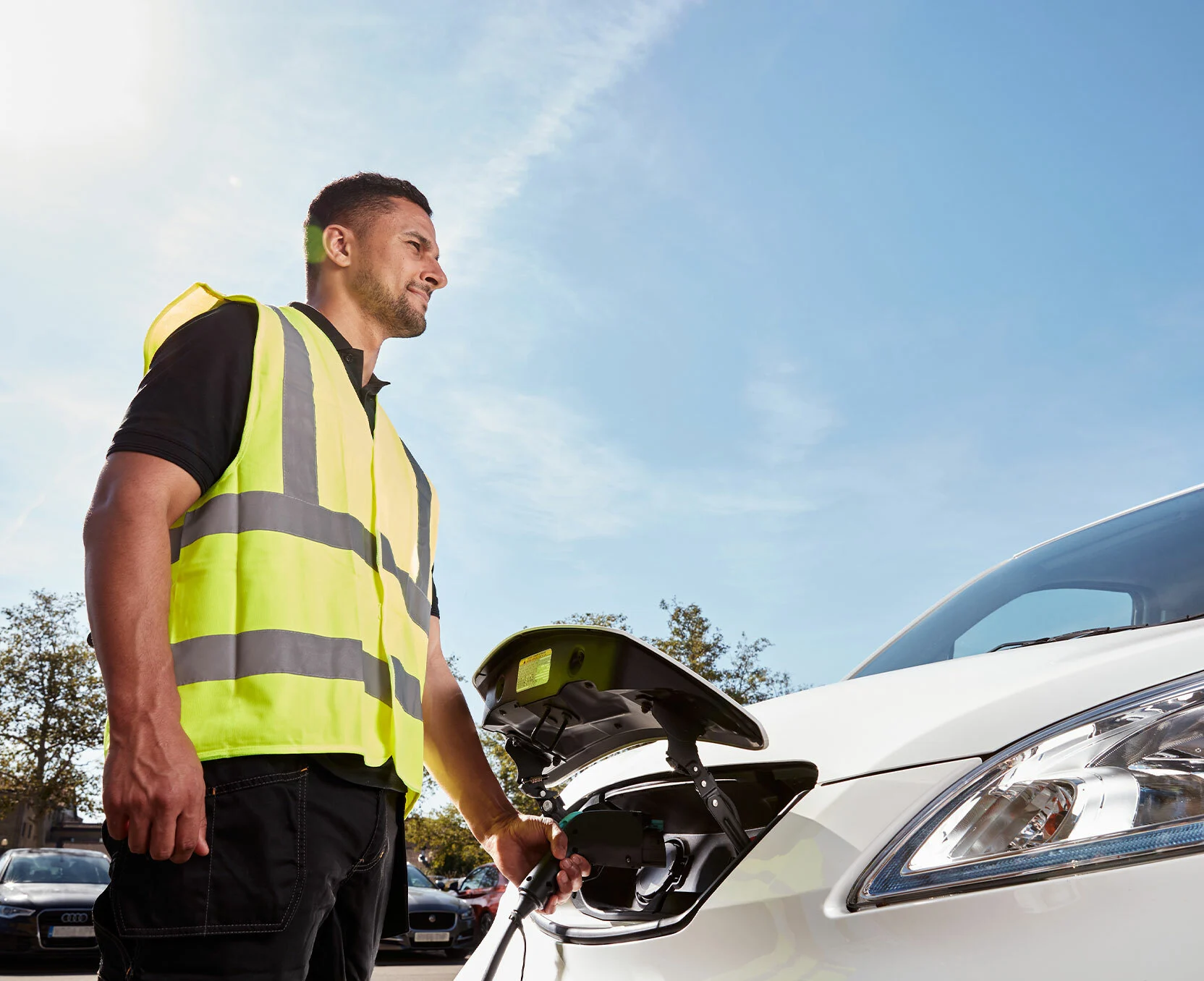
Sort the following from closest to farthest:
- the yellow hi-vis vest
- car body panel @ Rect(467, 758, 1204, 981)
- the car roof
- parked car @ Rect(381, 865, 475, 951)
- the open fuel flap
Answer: car body panel @ Rect(467, 758, 1204, 981), the yellow hi-vis vest, the open fuel flap, the car roof, parked car @ Rect(381, 865, 475, 951)

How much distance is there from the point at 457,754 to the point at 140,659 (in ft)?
3.11

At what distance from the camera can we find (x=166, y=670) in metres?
1.40

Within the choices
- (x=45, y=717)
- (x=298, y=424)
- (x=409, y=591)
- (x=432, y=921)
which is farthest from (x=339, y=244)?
(x=45, y=717)

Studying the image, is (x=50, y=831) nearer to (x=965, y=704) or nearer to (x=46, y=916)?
(x=46, y=916)

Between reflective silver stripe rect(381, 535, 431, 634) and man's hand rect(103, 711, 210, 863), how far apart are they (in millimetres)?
521

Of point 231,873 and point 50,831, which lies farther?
point 50,831

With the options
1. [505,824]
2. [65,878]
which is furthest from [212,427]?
[65,878]

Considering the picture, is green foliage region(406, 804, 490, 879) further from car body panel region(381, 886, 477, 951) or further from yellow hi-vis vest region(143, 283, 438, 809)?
yellow hi-vis vest region(143, 283, 438, 809)

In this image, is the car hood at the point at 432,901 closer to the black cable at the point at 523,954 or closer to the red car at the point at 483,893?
the red car at the point at 483,893

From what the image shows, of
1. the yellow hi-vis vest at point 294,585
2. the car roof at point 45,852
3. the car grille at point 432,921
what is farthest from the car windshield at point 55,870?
the yellow hi-vis vest at point 294,585

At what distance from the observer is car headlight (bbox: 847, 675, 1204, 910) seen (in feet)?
4.15

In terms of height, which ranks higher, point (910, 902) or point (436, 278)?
point (436, 278)

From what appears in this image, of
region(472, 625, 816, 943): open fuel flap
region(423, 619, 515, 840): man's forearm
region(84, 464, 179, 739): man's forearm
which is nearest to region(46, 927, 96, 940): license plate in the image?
region(423, 619, 515, 840): man's forearm

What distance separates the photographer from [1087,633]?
6.51ft
